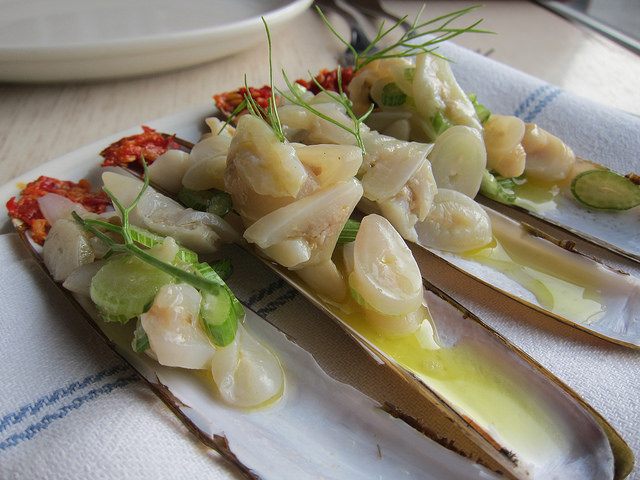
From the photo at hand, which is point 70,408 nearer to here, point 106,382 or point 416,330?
point 106,382

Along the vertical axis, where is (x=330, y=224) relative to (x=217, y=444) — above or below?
above

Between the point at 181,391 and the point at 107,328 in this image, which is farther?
the point at 107,328

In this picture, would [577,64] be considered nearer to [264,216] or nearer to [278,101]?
[278,101]

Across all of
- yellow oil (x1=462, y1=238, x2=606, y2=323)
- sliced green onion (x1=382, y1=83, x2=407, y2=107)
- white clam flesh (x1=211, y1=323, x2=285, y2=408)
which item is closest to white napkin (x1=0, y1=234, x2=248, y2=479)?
white clam flesh (x1=211, y1=323, x2=285, y2=408)

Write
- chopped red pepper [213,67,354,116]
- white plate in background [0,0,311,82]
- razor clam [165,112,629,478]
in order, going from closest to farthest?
1. razor clam [165,112,629,478]
2. chopped red pepper [213,67,354,116]
3. white plate in background [0,0,311,82]

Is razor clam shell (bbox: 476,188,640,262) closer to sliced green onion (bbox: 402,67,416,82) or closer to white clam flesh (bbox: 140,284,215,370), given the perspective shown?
sliced green onion (bbox: 402,67,416,82)

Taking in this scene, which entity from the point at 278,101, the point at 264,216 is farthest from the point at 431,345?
the point at 278,101

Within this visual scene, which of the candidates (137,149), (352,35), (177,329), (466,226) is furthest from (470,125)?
(352,35)
